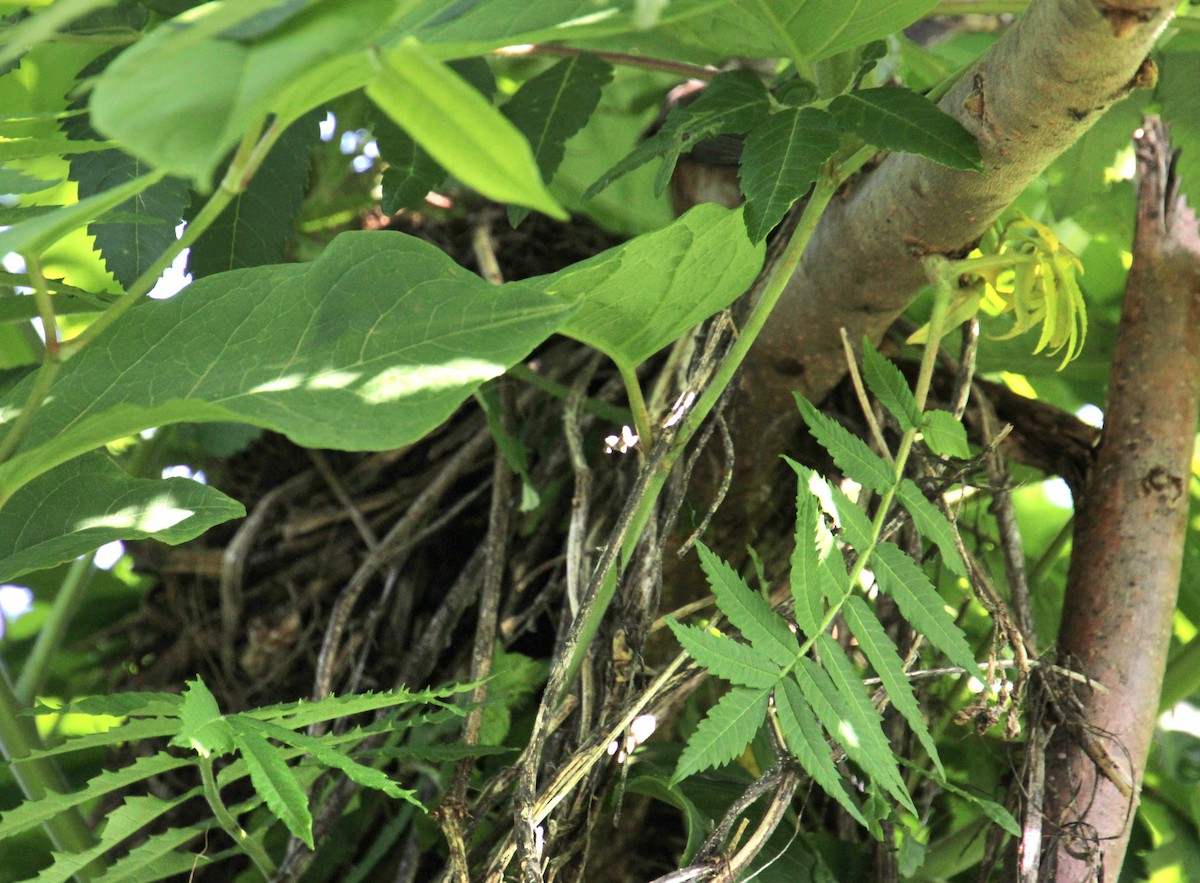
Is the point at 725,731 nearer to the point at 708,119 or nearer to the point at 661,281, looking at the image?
the point at 661,281

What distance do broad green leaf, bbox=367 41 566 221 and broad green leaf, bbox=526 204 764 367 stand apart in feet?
0.72

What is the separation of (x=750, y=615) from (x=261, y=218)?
41cm

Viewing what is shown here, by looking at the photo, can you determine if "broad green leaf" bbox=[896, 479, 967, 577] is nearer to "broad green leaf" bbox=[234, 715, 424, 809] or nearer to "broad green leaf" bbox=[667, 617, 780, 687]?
"broad green leaf" bbox=[667, 617, 780, 687]

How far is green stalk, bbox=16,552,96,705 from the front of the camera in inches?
34.4

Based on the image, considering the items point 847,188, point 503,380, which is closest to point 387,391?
point 847,188

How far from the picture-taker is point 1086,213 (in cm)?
93

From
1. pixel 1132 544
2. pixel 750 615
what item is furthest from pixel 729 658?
pixel 1132 544

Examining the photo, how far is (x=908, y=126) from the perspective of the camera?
0.53 meters

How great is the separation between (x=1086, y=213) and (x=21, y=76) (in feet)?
3.44

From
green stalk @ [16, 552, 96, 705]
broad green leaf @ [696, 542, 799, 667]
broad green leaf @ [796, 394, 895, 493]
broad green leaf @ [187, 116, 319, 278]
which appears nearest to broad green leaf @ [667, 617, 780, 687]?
broad green leaf @ [696, 542, 799, 667]

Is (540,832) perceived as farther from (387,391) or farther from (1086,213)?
(1086,213)

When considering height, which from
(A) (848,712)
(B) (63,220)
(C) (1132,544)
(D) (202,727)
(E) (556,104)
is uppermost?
(B) (63,220)

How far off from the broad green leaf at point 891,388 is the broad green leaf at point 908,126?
0.38 feet

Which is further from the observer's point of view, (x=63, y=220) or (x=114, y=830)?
(x=114, y=830)
